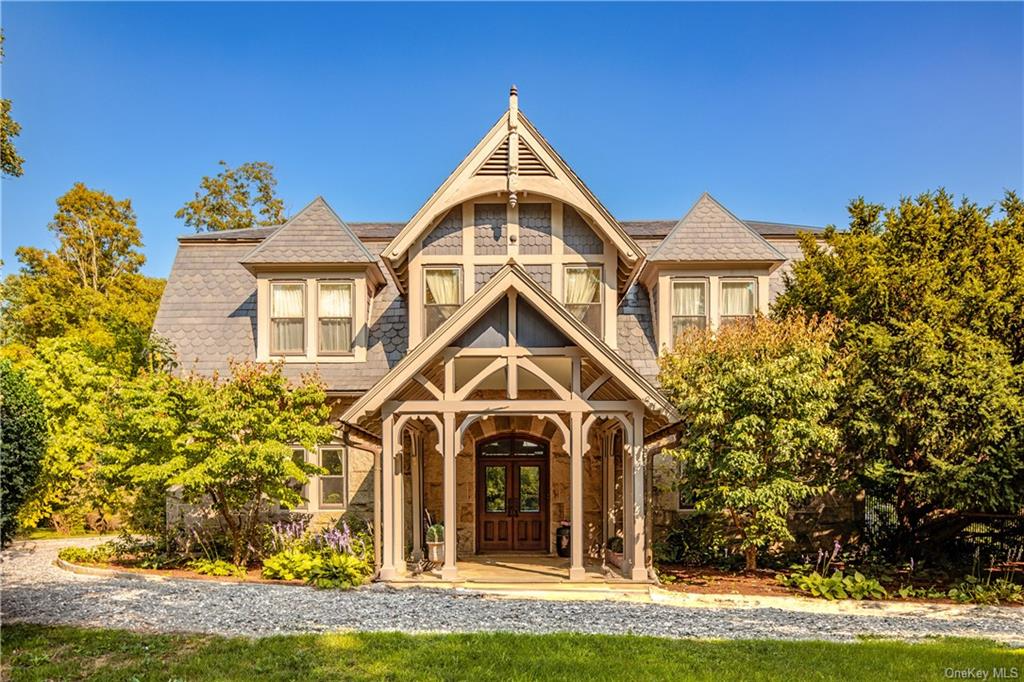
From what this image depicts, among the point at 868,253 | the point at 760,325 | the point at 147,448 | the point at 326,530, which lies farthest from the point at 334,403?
the point at 868,253

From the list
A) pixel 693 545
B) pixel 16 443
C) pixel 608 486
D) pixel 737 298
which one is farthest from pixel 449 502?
pixel 737 298

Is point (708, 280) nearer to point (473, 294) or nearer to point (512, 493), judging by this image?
point (473, 294)

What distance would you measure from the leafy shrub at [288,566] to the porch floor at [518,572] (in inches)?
71.7

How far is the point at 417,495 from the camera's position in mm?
15992

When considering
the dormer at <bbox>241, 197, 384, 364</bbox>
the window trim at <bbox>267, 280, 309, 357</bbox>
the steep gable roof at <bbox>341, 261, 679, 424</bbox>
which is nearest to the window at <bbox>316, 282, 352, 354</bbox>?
the dormer at <bbox>241, 197, 384, 364</bbox>

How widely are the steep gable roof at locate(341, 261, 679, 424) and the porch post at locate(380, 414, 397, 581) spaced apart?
2.73ft

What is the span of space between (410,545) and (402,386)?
4.79m

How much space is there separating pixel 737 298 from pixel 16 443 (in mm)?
14679

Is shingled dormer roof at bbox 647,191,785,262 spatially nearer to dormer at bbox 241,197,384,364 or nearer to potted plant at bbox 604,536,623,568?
potted plant at bbox 604,536,623,568

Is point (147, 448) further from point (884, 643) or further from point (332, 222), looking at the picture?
point (884, 643)

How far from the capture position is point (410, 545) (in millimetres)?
16281

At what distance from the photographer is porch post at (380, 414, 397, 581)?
13414 millimetres

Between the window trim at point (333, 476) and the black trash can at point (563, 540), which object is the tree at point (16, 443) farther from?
the black trash can at point (563, 540)

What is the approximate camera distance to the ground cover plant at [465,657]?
25.4 ft
